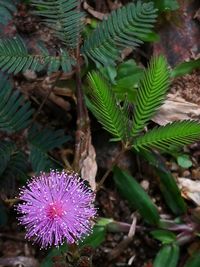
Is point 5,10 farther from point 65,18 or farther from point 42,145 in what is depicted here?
point 42,145

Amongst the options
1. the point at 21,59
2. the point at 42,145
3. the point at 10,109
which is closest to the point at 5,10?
the point at 21,59

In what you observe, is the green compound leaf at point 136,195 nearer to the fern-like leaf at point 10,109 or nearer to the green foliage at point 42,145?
the green foliage at point 42,145

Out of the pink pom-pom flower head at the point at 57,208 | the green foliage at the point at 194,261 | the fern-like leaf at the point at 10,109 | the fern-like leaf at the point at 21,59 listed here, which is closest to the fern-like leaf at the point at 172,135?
the pink pom-pom flower head at the point at 57,208

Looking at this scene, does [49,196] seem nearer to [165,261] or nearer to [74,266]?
[74,266]

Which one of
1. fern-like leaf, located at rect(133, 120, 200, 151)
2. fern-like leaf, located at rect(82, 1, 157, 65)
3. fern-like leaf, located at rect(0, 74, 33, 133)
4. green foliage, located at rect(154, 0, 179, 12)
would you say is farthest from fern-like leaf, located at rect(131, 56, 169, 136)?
green foliage, located at rect(154, 0, 179, 12)

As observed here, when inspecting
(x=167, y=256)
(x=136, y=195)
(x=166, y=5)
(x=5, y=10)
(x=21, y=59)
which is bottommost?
(x=167, y=256)
